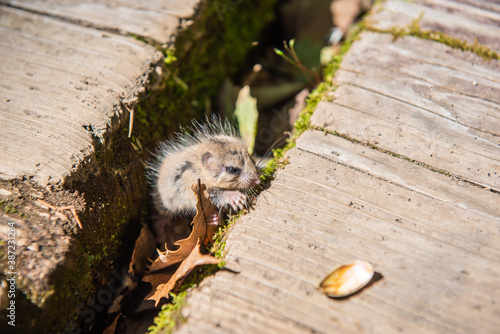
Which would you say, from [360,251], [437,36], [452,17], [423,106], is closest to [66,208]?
[360,251]

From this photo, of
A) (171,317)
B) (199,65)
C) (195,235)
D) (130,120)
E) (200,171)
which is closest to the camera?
(171,317)

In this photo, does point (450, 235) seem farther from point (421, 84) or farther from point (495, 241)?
point (421, 84)

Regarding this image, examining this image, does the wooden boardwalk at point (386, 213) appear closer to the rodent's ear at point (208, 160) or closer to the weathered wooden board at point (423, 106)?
the weathered wooden board at point (423, 106)

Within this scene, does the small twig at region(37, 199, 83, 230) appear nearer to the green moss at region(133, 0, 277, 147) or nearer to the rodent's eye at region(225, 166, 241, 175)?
the green moss at region(133, 0, 277, 147)

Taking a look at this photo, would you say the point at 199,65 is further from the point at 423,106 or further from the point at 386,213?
the point at 386,213

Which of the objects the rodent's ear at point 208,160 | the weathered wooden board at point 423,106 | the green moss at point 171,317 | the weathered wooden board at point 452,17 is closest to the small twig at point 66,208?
the green moss at point 171,317

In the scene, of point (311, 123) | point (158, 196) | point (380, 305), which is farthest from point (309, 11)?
point (380, 305)
